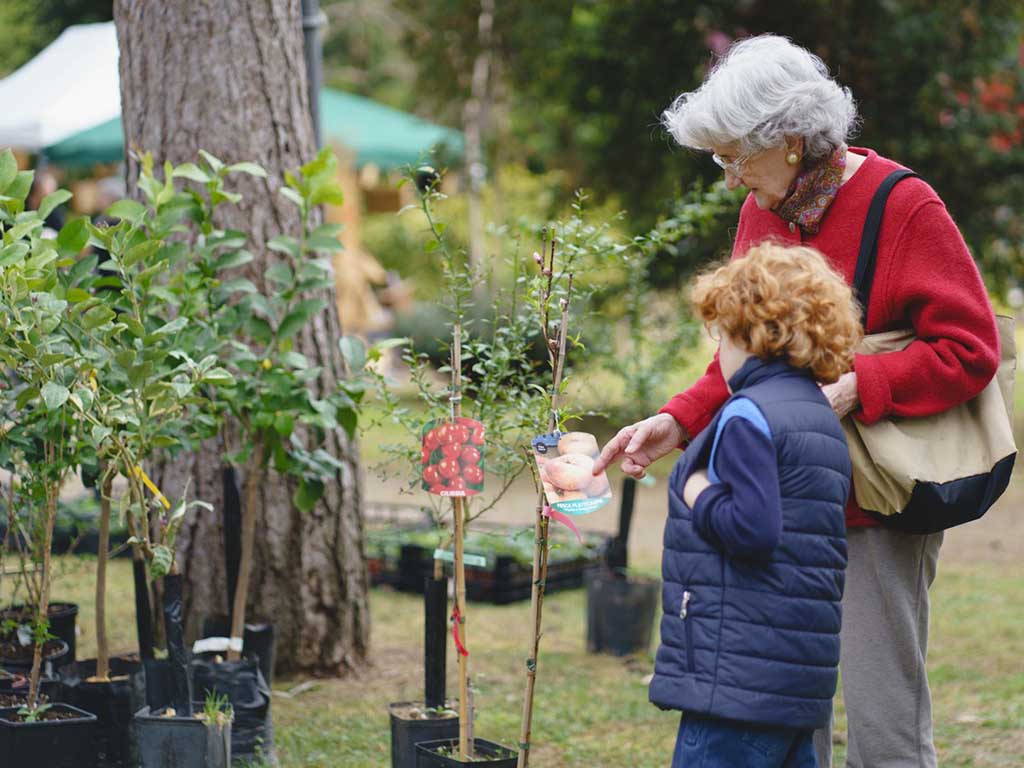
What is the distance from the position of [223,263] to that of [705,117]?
5.45 ft

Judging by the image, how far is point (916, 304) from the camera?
2402mm

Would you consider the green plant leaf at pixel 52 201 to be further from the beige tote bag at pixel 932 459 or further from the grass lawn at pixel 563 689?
the beige tote bag at pixel 932 459

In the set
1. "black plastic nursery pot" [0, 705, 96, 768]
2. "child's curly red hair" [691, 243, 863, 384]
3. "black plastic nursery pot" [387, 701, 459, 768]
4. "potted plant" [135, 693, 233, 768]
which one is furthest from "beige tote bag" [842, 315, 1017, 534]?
"black plastic nursery pot" [0, 705, 96, 768]

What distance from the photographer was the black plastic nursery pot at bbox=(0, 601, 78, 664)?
3982 millimetres

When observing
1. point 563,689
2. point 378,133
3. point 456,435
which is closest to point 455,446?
point 456,435

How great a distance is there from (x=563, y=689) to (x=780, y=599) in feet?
9.06

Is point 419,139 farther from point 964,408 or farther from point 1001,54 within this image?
point 964,408

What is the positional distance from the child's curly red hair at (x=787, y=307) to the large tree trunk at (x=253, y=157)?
8.27 feet

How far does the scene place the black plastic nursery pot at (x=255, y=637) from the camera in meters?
4.12

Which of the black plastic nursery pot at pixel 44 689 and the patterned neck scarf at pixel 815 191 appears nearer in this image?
Result: the patterned neck scarf at pixel 815 191

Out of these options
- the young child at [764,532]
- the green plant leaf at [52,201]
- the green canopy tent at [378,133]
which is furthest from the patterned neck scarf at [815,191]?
the green canopy tent at [378,133]

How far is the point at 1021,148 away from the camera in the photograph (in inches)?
420

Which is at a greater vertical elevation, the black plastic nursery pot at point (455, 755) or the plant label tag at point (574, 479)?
the plant label tag at point (574, 479)

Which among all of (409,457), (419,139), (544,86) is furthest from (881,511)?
(419,139)
